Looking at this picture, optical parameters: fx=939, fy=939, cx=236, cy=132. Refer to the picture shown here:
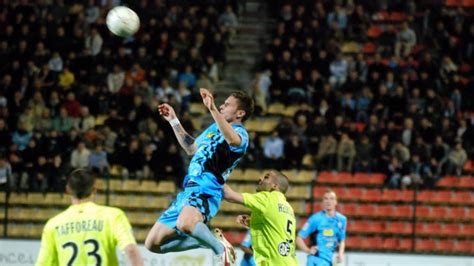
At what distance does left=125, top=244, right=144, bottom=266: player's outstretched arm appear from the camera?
18.5ft

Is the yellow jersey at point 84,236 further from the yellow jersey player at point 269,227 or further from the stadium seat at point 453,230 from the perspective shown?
the stadium seat at point 453,230

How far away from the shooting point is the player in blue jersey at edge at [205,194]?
7.94 m

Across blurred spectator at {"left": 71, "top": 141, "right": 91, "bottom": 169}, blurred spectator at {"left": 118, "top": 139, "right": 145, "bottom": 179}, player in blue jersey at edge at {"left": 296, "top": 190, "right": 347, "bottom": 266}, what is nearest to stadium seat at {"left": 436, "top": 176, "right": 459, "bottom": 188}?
player in blue jersey at edge at {"left": 296, "top": 190, "right": 347, "bottom": 266}

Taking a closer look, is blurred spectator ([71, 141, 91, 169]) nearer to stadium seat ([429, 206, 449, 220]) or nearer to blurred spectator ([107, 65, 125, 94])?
blurred spectator ([107, 65, 125, 94])

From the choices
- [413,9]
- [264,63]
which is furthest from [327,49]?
[413,9]

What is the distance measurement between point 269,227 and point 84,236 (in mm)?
2696

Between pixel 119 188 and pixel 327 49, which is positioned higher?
pixel 327 49

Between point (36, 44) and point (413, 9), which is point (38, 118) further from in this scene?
point (413, 9)

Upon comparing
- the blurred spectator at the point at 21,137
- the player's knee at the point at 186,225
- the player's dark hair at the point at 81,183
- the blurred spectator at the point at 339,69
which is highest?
the blurred spectator at the point at 339,69

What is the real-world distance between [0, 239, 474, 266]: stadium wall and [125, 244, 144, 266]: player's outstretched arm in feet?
29.0

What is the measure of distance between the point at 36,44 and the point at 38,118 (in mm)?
2189

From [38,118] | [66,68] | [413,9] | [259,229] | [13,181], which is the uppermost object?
[413,9]

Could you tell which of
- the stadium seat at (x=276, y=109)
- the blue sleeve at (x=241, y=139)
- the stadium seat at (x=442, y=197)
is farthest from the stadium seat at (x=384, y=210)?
the blue sleeve at (x=241, y=139)

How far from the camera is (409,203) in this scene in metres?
15.9
